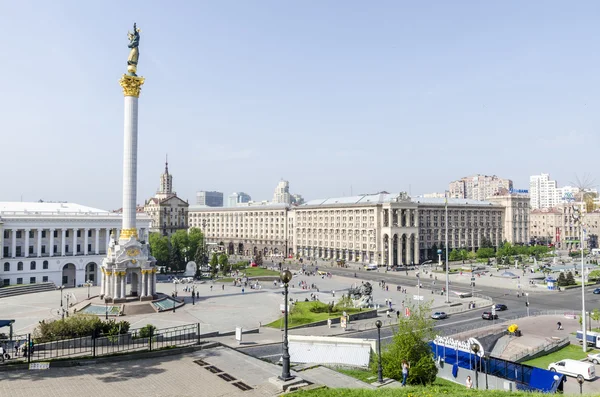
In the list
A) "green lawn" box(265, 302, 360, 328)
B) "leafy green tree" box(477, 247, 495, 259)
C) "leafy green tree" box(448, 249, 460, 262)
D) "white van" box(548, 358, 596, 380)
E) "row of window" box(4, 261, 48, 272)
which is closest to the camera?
"white van" box(548, 358, 596, 380)

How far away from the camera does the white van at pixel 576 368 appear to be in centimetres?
3189

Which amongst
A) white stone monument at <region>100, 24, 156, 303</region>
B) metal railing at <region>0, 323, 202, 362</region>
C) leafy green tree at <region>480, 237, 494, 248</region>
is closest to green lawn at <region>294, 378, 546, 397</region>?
metal railing at <region>0, 323, 202, 362</region>

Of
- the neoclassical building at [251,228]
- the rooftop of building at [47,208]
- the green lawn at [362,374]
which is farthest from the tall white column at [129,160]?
the neoclassical building at [251,228]

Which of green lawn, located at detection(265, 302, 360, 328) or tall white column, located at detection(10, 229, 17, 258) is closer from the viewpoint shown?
green lawn, located at detection(265, 302, 360, 328)

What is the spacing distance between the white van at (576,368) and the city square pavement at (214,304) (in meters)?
10.3

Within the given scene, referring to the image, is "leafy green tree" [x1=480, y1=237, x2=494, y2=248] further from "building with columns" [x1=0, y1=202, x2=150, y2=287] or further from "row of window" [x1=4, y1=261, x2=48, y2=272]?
"row of window" [x1=4, y1=261, x2=48, y2=272]

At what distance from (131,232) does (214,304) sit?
14.1 metres

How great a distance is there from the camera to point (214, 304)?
5897 centimetres

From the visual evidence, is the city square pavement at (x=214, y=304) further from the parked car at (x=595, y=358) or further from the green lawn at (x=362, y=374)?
the parked car at (x=595, y=358)

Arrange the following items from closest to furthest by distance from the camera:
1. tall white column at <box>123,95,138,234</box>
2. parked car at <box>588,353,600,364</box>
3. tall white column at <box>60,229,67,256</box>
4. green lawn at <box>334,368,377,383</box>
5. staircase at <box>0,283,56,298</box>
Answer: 1. green lawn at <box>334,368,377,383</box>
2. parked car at <box>588,353,600,364</box>
3. tall white column at <box>123,95,138,234</box>
4. staircase at <box>0,283,56,298</box>
5. tall white column at <box>60,229,67,256</box>

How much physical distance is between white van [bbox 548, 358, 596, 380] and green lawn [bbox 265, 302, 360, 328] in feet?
76.5

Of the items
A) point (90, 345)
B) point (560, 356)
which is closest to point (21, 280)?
point (90, 345)

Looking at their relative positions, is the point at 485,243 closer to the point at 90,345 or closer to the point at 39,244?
the point at 39,244

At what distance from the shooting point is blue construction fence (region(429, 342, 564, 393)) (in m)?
28.5
